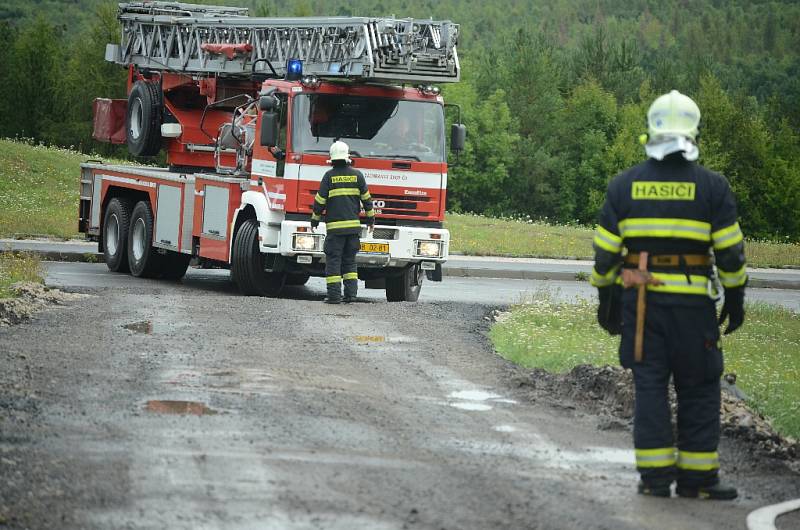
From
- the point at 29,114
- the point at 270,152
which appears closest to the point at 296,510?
the point at 270,152

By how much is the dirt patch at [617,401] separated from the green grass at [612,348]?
27cm

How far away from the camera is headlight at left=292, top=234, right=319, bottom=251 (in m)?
16.6

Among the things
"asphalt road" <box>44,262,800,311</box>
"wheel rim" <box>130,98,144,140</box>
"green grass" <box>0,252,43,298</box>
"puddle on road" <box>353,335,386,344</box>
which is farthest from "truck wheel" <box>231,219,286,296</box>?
"puddle on road" <box>353,335,386,344</box>

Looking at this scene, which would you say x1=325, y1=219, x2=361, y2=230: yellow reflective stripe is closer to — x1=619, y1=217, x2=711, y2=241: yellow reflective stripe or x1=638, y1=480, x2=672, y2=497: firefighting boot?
x1=619, y1=217, x2=711, y2=241: yellow reflective stripe

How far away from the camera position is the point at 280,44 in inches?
733

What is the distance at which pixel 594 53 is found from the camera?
110500 mm

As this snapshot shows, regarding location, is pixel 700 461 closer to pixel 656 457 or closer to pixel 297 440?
pixel 656 457

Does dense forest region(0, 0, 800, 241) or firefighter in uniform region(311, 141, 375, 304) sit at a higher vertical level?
dense forest region(0, 0, 800, 241)

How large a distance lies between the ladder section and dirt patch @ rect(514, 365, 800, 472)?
7020mm

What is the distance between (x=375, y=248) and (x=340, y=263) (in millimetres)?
1021

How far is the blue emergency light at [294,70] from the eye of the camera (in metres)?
17.0

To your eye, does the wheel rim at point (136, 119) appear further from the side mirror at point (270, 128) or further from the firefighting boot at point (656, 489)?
the firefighting boot at point (656, 489)

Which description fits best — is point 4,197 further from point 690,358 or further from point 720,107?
point 720,107

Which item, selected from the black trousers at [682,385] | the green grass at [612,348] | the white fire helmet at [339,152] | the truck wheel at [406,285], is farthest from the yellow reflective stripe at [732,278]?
the truck wheel at [406,285]
